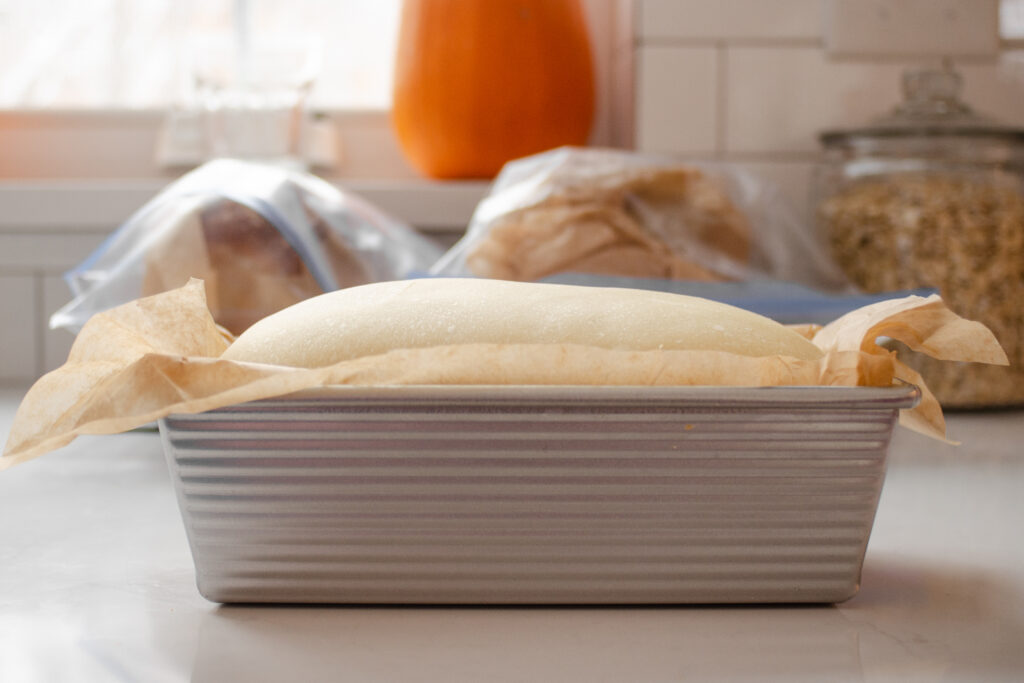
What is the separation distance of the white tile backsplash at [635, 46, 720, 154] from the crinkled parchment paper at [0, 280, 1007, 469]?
0.76 m

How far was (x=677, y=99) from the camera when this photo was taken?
1.08m

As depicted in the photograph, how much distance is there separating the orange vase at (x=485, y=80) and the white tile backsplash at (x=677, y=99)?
3.5 inches

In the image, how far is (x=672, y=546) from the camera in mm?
325

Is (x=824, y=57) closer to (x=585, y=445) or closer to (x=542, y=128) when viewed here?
(x=542, y=128)

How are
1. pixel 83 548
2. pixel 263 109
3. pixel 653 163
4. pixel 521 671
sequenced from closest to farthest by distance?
1. pixel 521 671
2. pixel 83 548
3. pixel 653 163
4. pixel 263 109

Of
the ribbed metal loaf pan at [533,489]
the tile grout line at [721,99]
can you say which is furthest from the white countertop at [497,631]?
the tile grout line at [721,99]

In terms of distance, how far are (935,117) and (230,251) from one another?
60 cm

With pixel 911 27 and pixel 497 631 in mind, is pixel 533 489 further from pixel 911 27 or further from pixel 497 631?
pixel 911 27

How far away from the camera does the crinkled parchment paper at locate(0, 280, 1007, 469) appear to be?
302mm

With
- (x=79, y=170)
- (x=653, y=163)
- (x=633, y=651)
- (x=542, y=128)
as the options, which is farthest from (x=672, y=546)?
(x=79, y=170)

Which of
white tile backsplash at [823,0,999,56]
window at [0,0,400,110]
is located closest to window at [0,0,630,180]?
window at [0,0,400,110]

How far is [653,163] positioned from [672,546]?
1.83ft

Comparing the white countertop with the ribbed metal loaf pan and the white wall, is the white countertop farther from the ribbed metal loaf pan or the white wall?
the white wall

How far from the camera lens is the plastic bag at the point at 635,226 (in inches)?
29.5
